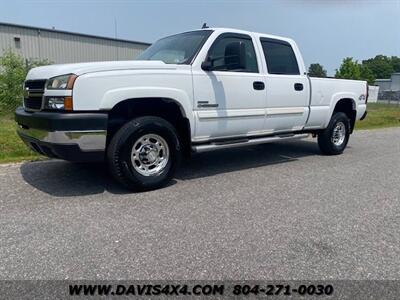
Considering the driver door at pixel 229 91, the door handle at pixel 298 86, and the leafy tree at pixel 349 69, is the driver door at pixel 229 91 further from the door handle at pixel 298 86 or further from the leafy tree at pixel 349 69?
the leafy tree at pixel 349 69

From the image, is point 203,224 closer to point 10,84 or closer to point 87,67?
point 87,67

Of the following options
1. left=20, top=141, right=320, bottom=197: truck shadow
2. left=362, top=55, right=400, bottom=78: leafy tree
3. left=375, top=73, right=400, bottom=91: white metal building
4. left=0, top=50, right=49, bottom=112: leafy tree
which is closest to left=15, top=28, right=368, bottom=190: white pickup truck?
left=20, top=141, right=320, bottom=197: truck shadow

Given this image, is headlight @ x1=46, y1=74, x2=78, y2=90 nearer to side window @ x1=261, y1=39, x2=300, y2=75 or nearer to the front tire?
the front tire

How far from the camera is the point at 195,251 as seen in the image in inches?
121

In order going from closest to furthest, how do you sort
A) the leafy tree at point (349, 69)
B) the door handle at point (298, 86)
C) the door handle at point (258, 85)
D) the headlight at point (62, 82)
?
the headlight at point (62, 82), the door handle at point (258, 85), the door handle at point (298, 86), the leafy tree at point (349, 69)

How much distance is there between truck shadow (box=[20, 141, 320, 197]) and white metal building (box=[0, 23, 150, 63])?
19.0 meters

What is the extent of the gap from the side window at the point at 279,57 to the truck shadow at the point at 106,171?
164 cm

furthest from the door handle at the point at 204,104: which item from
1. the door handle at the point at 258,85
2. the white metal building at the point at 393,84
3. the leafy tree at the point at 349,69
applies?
the white metal building at the point at 393,84

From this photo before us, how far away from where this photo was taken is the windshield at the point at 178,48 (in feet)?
16.6

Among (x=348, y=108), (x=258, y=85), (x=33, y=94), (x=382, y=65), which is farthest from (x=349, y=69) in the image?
(x=382, y=65)

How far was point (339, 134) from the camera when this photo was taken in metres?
7.53

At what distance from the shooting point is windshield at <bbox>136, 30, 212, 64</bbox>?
199 inches

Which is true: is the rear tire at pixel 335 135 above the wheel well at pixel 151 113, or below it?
below

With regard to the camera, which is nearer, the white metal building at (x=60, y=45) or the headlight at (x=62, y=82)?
the headlight at (x=62, y=82)
